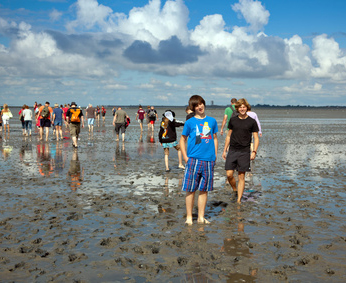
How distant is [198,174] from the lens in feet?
20.3

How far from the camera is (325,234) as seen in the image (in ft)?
19.0

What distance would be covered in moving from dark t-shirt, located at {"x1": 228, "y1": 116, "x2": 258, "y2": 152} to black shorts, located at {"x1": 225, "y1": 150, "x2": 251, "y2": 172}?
10cm

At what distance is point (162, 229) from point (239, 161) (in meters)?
2.45

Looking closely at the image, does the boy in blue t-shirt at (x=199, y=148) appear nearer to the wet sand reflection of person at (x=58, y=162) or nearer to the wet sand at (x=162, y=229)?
the wet sand at (x=162, y=229)

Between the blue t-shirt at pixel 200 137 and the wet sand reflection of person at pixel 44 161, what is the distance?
20.5ft

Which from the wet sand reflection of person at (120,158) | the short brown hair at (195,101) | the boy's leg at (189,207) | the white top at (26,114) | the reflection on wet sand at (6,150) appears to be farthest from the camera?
the white top at (26,114)

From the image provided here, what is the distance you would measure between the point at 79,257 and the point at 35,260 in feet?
1.79

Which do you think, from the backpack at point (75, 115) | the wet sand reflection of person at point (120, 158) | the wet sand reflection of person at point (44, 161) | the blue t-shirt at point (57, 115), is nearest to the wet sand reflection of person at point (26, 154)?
the wet sand reflection of person at point (44, 161)

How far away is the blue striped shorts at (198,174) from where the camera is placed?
6.14m

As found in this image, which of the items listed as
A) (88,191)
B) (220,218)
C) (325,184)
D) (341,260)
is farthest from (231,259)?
(325,184)

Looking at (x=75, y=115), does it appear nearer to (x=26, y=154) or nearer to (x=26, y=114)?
(x=26, y=154)

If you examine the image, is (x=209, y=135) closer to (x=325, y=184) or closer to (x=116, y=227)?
(x=116, y=227)

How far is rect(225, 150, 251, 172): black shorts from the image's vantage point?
25.0ft

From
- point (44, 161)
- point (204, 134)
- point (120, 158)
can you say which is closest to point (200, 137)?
point (204, 134)
